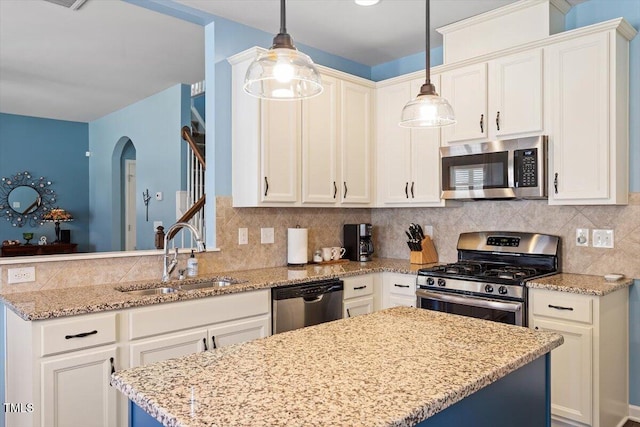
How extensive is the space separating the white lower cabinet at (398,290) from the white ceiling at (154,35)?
194 centimetres

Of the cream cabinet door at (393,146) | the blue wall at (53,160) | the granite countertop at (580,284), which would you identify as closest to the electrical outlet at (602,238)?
the granite countertop at (580,284)

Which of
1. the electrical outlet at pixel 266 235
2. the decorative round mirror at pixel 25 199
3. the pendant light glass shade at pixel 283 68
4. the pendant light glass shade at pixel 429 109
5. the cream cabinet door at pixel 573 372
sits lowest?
the cream cabinet door at pixel 573 372

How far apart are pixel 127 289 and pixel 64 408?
784 mm

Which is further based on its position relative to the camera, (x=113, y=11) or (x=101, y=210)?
(x=101, y=210)

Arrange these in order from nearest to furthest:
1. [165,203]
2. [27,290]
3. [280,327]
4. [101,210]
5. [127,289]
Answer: [27,290]
[127,289]
[280,327]
[165,203]
[101,210]

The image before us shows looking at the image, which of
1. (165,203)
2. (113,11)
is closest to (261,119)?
(113,11)

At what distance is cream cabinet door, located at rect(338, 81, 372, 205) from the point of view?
3.80 meters

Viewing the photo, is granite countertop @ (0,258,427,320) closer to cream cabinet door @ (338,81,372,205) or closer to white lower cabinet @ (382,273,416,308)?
white lower cabinet @ (382,273,416,308)

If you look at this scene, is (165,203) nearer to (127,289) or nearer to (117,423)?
(127,289)

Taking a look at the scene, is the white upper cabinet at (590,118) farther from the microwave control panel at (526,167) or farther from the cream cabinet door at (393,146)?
the cream cabinet door at (393,146)

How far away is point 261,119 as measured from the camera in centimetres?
326

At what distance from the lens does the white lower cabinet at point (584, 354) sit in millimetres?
2555

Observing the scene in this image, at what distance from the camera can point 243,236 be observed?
352cm

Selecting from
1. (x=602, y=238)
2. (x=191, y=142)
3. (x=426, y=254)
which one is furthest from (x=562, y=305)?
(x=191, y=142)
